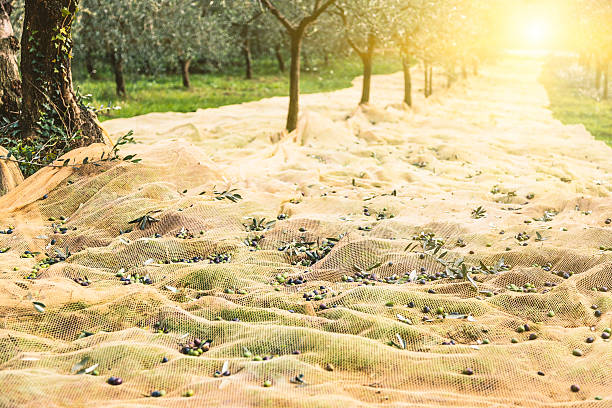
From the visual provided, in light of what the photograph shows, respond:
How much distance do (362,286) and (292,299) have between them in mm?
630

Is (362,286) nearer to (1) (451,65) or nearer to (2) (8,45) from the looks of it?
(2) (8,45)

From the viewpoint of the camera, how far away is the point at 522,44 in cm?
8238

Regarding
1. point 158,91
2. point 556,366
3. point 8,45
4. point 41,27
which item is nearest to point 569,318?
point 556,366

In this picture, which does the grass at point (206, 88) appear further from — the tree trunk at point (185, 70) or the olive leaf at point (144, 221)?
the olive leaf at point (144, 221)

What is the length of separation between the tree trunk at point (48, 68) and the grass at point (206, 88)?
19.0 ft

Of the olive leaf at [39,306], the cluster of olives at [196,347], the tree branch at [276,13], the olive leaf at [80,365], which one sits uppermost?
the tree branch at [276,13]

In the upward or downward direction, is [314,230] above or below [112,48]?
below

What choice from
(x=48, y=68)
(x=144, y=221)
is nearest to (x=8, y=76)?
(x=48, y=68)

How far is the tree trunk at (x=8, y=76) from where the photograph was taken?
845 centimetres

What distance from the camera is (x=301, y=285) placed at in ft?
17.3

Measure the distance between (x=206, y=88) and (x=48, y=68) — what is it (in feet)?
53.2

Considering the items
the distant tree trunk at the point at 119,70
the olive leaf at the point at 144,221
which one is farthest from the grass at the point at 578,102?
the distant tree trunk at the point at 119,70

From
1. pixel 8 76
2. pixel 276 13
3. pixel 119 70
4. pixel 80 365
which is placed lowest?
pixel 80 365

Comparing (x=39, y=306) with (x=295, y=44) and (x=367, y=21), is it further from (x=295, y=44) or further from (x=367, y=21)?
(x=367, y=21)
